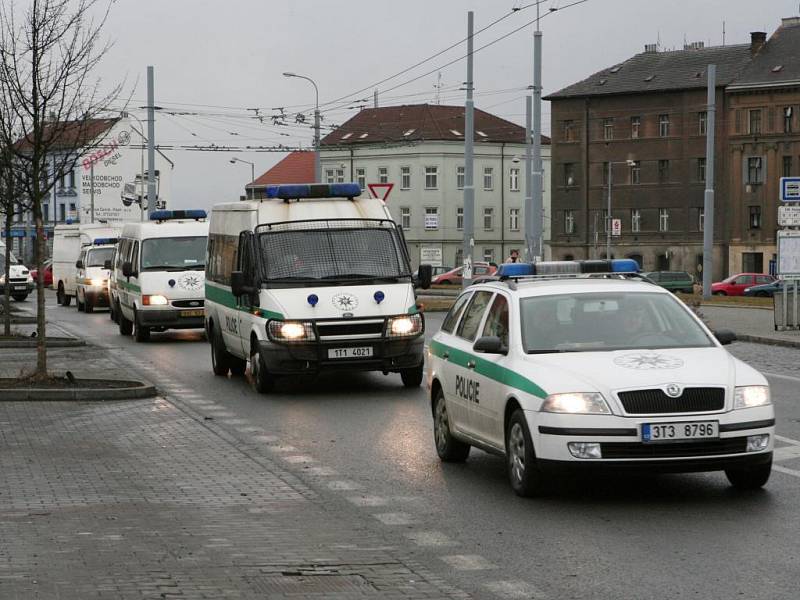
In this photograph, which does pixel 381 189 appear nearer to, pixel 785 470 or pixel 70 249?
pixel 785 470

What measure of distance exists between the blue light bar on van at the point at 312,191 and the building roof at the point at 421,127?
9708 cm

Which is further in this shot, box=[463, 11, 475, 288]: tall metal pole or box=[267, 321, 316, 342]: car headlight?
box=[463, 11, 475, 288]: tall metal pole

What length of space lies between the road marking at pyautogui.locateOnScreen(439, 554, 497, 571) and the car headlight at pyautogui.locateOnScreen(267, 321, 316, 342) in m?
10.4

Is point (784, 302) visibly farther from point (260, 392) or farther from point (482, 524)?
point (482, 524)

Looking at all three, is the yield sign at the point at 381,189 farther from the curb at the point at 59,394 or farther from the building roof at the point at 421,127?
the building roof at the point at 421,127

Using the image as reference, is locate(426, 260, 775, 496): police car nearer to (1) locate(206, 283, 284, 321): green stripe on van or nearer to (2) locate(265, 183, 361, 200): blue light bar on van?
(1) locate(206, 283, 284, 321): green stripe on van

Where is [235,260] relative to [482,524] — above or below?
above

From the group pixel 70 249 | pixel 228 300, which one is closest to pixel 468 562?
pixel 228 300

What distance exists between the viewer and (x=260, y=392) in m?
19.1

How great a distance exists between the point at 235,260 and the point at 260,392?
2.30 meters

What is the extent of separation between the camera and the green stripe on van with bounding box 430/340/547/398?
1019cm

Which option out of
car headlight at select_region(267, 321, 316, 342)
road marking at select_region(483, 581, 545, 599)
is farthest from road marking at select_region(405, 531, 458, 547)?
car headlight at select_region(267, 321, 316, 342)

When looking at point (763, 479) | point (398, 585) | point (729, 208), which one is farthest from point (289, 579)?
point (729, 208)

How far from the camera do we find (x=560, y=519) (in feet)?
31.0
